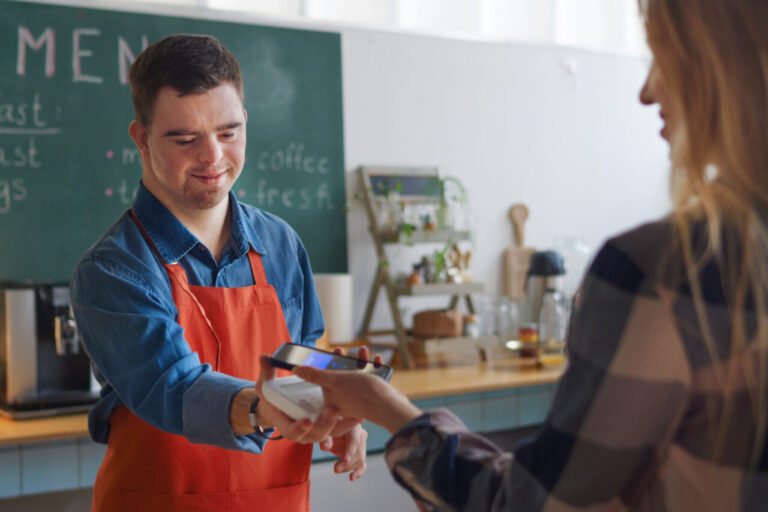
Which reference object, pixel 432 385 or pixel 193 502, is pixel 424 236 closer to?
pixel 432 385

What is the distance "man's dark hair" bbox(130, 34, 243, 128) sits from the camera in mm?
1306

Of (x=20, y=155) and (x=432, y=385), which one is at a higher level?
(x=20, y=155)

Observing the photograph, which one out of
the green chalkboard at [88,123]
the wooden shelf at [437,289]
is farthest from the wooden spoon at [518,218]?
the green chalkboard at [88,123]

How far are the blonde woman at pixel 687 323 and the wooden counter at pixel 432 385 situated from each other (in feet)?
5.12

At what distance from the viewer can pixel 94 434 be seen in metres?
1.38

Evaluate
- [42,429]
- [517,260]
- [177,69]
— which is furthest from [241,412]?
[517,260]

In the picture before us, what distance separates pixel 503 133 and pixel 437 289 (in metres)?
0.93

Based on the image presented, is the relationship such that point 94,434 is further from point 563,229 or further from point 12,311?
point 563,229

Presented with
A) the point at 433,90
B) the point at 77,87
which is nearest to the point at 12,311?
the point at 77,87

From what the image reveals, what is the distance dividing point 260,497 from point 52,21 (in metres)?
1.93

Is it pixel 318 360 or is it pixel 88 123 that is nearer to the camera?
pixel 318 360

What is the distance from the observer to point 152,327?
121 cm

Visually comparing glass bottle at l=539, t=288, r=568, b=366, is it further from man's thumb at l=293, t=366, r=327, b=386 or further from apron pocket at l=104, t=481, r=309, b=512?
man's thumb at l=293, t=366, r=327, b=386

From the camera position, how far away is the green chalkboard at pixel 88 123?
8.17 ft
